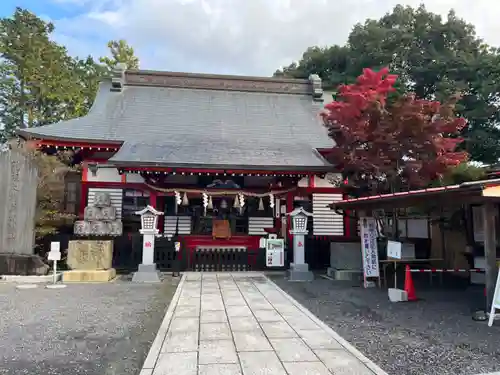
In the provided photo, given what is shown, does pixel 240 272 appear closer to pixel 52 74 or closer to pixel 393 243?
pixel 393 243

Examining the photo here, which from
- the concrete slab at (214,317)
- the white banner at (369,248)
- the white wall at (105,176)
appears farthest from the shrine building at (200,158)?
the concrete slab at (214,317)

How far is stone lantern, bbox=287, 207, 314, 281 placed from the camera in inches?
374

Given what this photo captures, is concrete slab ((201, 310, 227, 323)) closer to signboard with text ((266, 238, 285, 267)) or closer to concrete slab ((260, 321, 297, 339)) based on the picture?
concrete slab ((260, 321, 297, 339))

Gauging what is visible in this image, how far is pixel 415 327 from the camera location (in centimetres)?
516

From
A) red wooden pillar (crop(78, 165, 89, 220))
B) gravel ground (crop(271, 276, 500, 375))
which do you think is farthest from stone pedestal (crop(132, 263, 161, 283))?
red wooden pillar (crop(78, 165, 89, 220))

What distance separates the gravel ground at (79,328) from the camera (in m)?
3.75

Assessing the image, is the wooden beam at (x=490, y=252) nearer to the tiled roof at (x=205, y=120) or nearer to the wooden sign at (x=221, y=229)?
the tiled roof at (x=205, y=120)

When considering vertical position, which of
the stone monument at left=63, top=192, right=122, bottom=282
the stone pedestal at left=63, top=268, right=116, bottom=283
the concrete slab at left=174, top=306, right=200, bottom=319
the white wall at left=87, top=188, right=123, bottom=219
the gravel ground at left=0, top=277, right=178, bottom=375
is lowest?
the gravel ground at left=0, top=277, right=178, bottom=375

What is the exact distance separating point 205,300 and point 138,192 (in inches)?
267

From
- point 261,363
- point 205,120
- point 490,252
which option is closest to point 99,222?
point 205,120

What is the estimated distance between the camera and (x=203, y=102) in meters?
16.0

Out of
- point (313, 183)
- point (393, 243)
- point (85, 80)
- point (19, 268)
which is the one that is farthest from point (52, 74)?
point (393, 243)

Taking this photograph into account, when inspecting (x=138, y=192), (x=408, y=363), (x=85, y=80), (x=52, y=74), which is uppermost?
(x=85, y=80)

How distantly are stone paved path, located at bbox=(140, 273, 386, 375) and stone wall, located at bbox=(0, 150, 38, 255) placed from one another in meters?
5.18
